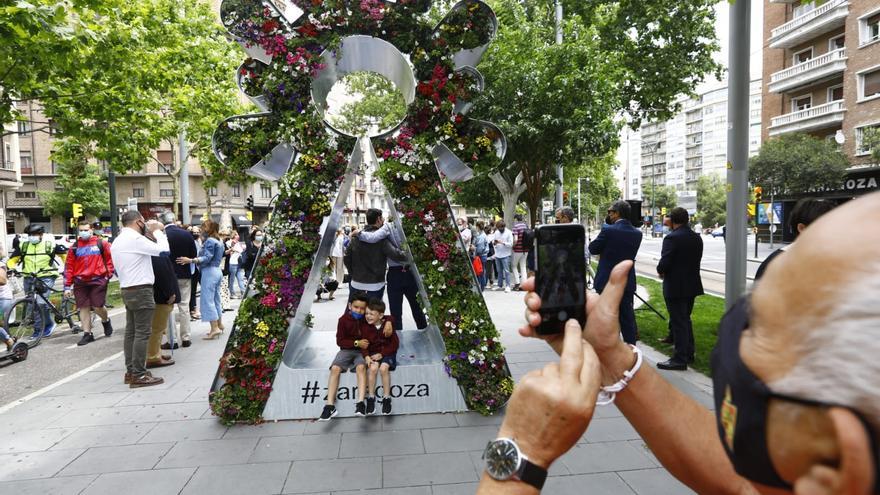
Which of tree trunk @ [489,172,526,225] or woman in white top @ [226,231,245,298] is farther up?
tree trunk @ [489,172,526,225]

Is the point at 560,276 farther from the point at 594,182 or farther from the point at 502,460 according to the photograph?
the point at 594,182

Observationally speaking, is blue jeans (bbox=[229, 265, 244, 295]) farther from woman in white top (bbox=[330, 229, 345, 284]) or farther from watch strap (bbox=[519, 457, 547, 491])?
watch strap (bbox=[519, 457, 547, 491])

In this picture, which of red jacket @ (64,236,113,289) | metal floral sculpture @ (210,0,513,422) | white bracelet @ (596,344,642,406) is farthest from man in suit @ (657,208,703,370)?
red jacket @ (64,236,113,289)

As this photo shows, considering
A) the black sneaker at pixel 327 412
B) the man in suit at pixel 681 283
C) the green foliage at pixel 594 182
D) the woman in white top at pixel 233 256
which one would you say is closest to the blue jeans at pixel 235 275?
the woman in white top at pixel 233 256

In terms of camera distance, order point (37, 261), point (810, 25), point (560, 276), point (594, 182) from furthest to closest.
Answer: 1. point (594, 182)
2. point (810, 25)
3. point (37, 261)
4. point (560, 276)

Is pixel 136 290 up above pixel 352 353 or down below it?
above

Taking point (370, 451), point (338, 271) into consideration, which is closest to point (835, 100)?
point (338, 271)

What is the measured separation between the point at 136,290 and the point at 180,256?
199 cm

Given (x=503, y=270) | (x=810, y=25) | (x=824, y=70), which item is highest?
(x=810, y=25)

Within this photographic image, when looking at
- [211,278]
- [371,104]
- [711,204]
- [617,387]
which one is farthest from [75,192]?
[711,204]

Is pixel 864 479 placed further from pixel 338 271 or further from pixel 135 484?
pixel 338 271

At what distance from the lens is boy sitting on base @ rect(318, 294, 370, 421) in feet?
15.3

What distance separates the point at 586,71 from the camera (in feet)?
41.7

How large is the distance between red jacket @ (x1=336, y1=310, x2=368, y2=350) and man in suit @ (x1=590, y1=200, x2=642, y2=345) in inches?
128
